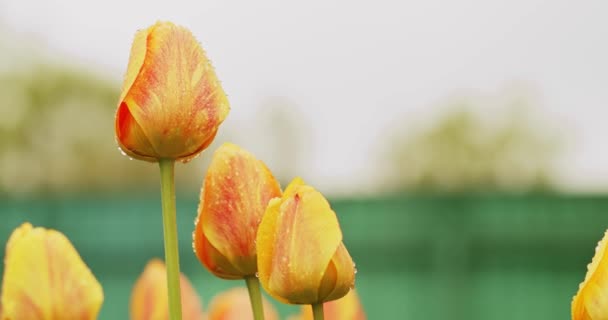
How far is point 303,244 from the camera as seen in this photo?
44 cm

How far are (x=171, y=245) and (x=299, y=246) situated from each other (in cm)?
5

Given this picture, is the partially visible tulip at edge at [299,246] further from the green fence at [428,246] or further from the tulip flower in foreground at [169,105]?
the green fence at [428,246]

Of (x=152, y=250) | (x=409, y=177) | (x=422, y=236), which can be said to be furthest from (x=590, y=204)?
(x=409, y=177)

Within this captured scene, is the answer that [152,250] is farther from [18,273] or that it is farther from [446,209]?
[18,273]

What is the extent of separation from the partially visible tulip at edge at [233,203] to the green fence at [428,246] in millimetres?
5370

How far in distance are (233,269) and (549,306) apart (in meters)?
5.80

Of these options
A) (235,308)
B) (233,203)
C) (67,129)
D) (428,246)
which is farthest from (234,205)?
(67,129)

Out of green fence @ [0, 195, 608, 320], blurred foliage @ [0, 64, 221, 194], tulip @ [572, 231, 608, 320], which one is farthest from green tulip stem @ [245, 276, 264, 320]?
blurred foliage @ [0, 64, 221, 194]

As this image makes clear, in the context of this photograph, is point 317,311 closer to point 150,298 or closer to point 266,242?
point 266,242

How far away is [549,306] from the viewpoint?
6066 millimetres

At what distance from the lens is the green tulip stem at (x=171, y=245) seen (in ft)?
1.44

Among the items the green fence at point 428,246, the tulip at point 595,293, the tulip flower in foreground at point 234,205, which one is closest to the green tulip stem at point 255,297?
the tulip flower in foreground at point 234,205

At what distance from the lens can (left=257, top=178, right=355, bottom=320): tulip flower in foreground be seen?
436 mm

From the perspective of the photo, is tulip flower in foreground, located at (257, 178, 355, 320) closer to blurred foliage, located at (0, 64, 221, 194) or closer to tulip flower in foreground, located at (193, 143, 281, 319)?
tulip flower in foreground, located at (193, 143, 281, 319)
